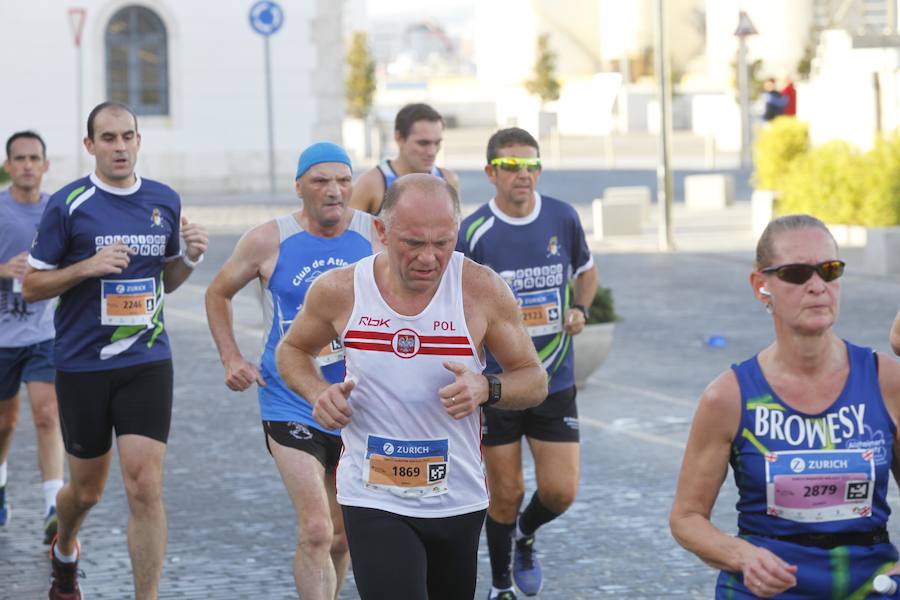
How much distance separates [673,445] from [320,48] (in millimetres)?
26977

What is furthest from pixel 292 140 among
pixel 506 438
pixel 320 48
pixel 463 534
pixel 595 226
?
pixel 463 534

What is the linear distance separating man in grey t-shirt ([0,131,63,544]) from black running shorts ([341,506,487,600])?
370cm

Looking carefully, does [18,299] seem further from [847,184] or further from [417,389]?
[847,184]

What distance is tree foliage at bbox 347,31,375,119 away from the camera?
6088 cm

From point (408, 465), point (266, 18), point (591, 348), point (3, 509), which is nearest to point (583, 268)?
point (408, 465)

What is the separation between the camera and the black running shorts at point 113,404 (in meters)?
6.86

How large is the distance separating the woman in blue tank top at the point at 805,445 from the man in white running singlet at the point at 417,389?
2.69 feet

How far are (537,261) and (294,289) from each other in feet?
4.09

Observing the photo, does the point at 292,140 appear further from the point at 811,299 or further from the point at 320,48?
the point at 811,299

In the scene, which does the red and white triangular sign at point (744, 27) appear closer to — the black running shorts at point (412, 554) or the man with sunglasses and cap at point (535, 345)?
the man with sunglasses and cap at point (535, 345)

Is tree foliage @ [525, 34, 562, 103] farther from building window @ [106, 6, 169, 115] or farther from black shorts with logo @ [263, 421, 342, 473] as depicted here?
black shorts with logo @ [263, 421, 342, 473]

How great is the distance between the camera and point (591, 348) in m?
12.2

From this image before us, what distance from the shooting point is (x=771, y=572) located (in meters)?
4.07

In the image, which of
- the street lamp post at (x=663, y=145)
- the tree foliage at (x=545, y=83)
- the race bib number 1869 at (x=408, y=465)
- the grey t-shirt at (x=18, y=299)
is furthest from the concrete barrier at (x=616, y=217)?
the tree foliage at (x=545, y=83)
